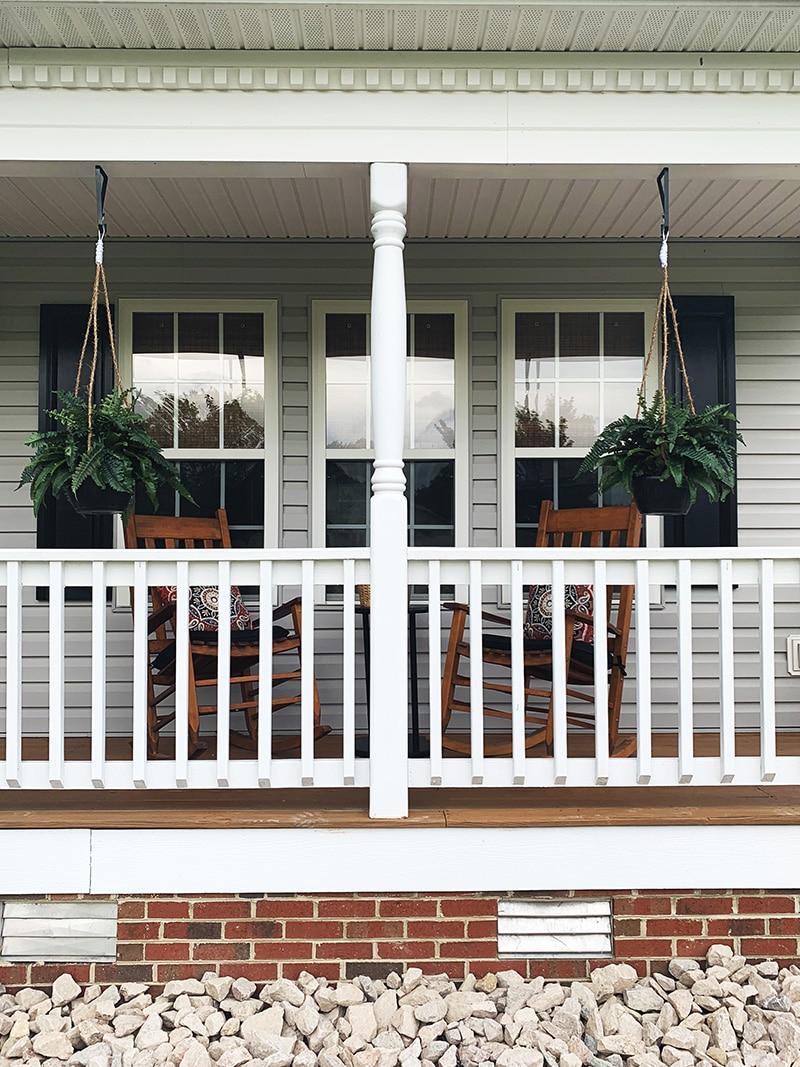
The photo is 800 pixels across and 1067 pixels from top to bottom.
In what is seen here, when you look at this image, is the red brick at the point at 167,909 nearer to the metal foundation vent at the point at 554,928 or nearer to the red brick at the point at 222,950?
the red brick at the point at 222,950

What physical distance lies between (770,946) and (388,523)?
1685 millimetres

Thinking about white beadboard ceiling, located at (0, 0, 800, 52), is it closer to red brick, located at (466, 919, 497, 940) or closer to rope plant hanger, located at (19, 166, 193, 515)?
rope plant hanger, located at (19, 166, 193, 515)

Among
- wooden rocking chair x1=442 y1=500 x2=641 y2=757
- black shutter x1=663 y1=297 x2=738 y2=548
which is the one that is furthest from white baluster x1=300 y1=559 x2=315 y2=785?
black shutter x1=663 y1=297 x2=738 y2=548

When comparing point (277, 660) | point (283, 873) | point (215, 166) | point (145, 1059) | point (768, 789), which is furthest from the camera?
point (277, 660)

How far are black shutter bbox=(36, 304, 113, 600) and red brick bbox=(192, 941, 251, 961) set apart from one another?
6.21ft

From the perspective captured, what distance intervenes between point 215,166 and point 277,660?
2.14 m

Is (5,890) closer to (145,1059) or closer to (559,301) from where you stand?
(145,1059)

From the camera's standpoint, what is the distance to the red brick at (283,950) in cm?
274

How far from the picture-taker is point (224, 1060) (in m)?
2.43

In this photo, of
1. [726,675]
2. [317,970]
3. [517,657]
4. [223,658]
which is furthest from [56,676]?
[726,675]

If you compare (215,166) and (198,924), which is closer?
(198,924)

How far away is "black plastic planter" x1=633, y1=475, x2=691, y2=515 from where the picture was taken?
3238 millimetres

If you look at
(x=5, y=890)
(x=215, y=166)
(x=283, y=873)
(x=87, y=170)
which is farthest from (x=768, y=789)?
(x=87, y=170)

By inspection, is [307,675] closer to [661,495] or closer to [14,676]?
[14,676]
